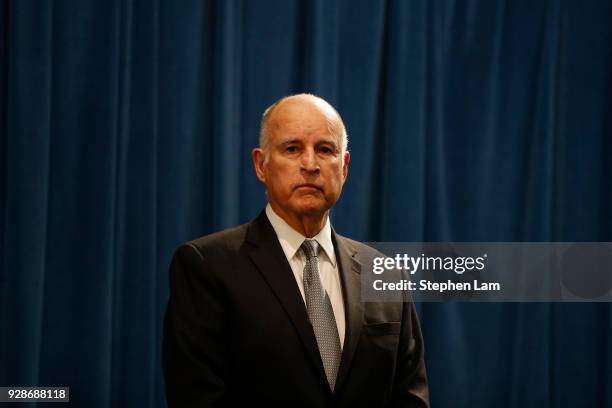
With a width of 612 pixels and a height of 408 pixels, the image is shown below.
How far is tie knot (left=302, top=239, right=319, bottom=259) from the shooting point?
1.65m

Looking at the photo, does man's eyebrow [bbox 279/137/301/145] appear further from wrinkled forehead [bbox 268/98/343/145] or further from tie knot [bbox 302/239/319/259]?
tie knot [bbox 302/239/319/259]

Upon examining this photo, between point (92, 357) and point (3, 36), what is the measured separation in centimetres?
119

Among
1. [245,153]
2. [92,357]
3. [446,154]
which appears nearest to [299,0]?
[245,153]

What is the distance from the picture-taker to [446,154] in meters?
2.77

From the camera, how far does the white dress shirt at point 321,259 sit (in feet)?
5.34

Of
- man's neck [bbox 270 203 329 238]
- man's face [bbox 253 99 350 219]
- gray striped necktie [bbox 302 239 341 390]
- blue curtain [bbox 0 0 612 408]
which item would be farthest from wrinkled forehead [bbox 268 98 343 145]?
blue curtain [bbox 0 0 612 408]

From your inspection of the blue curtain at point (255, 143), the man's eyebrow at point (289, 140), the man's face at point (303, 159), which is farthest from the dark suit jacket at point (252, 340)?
the blue curtain at point (255, 143)

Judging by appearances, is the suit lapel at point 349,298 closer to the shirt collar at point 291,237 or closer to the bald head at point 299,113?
the shirt collar at point 291,237

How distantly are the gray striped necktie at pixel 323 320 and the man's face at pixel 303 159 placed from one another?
0.50 feet

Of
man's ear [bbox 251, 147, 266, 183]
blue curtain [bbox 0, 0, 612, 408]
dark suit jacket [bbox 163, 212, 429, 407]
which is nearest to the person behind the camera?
dark suit jacket [bbox 163, 212, 429, 407]

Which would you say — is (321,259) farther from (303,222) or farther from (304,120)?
(304,120)

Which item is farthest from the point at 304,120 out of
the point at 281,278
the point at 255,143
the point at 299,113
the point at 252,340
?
the point at 255,143

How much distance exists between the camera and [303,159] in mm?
1649

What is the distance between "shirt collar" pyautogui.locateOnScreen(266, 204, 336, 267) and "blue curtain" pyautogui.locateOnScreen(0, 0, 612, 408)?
0.88 meters
